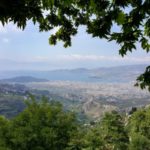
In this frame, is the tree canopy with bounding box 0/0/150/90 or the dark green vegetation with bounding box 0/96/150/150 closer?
the tree canopy with bounding box 0/0/150/90

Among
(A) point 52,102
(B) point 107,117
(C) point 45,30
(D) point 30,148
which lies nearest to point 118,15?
(C) point 45,30

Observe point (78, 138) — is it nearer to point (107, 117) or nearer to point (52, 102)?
point (52, 102)

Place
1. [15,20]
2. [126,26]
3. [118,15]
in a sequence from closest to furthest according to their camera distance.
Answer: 1. [15,20]
2. [118,15]
3. [126,26]

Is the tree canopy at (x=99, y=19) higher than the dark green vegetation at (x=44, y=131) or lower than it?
higher

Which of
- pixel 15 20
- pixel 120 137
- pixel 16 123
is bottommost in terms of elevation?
pixel 120 137

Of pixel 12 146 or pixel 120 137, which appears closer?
pixel 12 146

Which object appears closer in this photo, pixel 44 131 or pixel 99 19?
pixel 99 19

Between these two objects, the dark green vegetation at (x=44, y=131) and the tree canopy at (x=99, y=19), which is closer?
the tree canopy at (x=99, y=19)

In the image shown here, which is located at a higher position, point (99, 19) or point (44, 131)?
point (99, 19)

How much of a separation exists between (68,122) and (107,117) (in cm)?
2874

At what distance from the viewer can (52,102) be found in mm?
70000

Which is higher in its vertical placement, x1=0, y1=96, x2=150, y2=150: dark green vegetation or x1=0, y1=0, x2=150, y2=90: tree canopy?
x1=0, y1=0, x2=150, y2=90: tree canopy

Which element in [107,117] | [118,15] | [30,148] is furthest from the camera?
[107,117]

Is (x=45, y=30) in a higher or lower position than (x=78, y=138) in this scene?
higher
